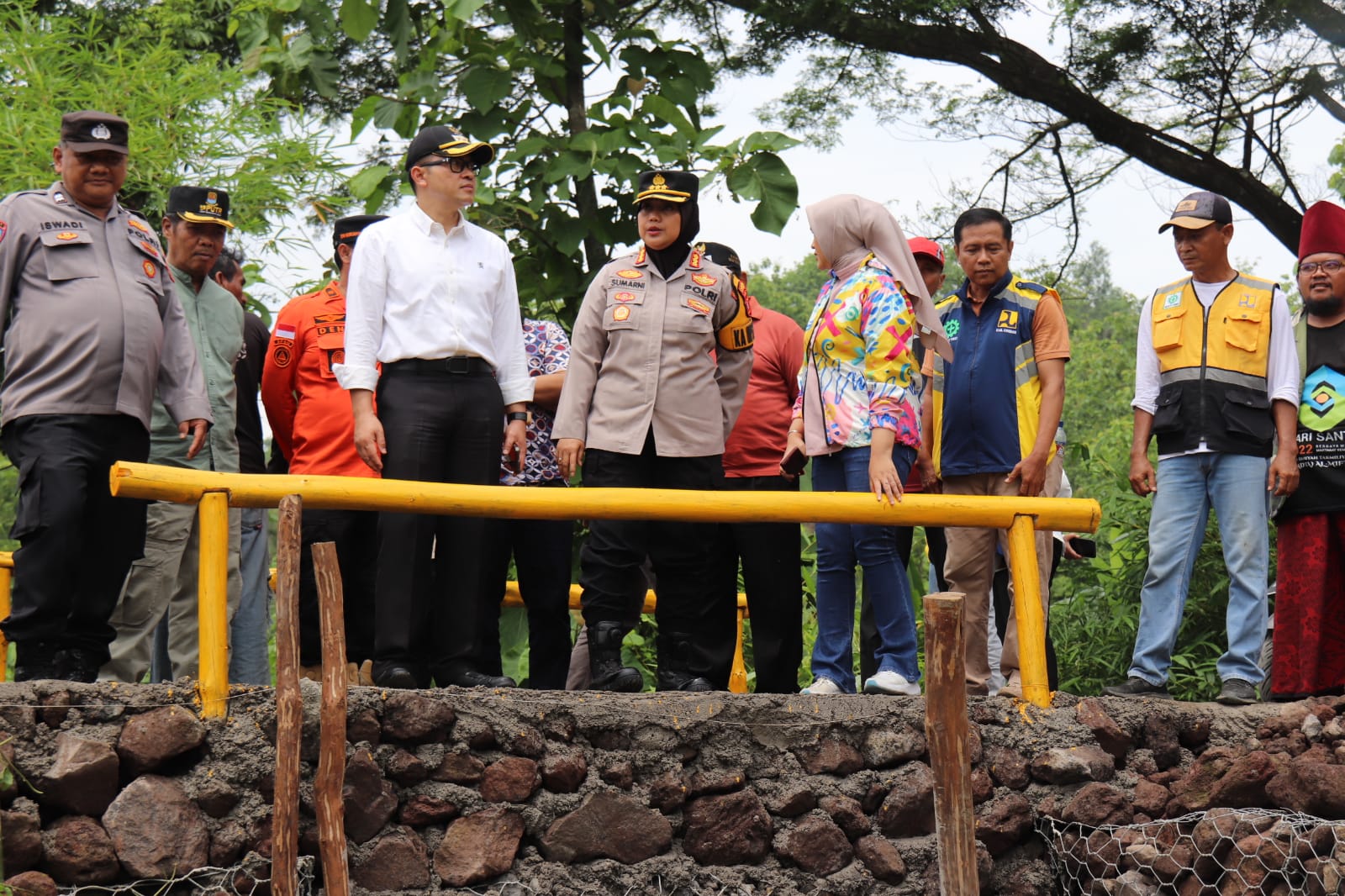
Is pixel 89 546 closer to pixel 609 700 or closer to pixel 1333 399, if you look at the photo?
pixel 609 700

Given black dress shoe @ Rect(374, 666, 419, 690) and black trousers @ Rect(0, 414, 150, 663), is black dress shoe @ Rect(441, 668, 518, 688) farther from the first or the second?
black trousers @ Rect(0, 414, 150, 663)

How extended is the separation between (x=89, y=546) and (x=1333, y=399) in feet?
13.5

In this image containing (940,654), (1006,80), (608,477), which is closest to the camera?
(940,654)

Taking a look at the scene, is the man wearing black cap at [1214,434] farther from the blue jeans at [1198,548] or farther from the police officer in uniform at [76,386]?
the police officer in uniform at [76,386]

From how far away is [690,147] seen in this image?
6.88 m

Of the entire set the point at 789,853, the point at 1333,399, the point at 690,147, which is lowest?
the point at 789,853

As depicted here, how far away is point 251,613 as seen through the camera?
5.78m

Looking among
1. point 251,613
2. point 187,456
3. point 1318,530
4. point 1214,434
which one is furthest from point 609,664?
point 1318,530

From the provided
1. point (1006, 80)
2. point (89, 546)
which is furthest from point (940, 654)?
point (1006, 80)

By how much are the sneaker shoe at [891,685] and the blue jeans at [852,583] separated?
2cm

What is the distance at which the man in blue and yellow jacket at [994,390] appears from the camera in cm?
545

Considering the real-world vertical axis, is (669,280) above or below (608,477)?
above

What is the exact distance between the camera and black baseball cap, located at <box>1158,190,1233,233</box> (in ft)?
17.7

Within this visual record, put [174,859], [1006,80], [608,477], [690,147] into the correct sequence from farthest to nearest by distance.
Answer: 1. [1006,80]
2. [690,147]
3. [608,477]
4. [174,859]
